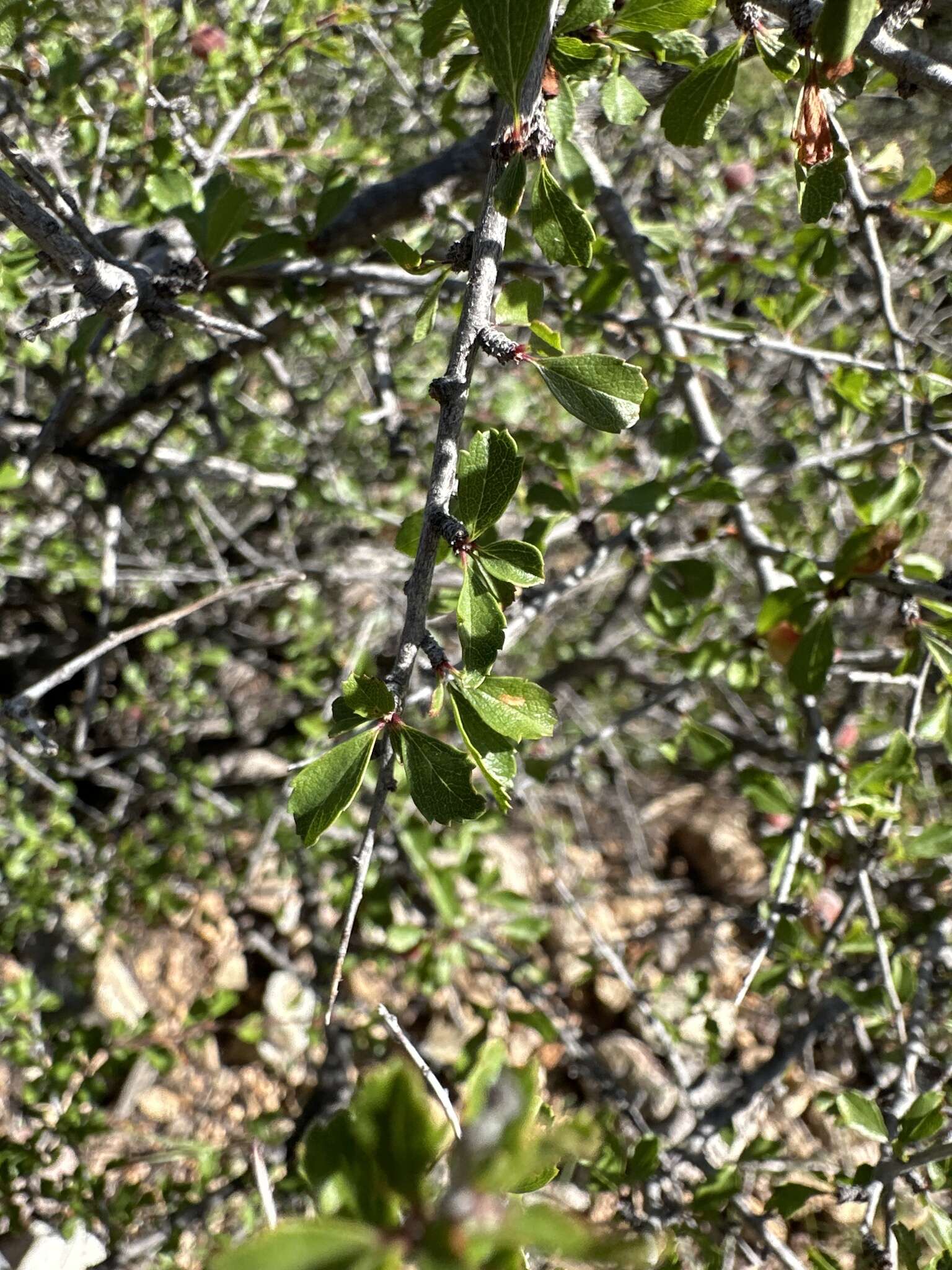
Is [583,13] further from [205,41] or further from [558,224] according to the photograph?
[205,41]

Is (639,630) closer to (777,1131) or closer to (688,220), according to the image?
(688,220)

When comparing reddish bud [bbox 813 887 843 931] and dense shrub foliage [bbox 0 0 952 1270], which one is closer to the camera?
dense shrub foliage [bbox 0 0 952 1270]

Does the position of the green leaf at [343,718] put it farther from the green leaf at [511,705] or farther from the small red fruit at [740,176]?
the small red fruit at [740,176]

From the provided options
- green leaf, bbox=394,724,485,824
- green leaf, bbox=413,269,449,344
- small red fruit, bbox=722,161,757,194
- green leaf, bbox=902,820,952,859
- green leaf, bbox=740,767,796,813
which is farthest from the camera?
small red fruit, bbox=722,161,757,194

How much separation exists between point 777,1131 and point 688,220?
267cm

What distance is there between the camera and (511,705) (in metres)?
0.84

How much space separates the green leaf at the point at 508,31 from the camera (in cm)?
73

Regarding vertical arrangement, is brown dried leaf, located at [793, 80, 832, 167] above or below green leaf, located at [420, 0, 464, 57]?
below

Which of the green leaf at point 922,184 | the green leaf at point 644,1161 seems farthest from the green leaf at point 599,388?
the green leaf at point 644,1161

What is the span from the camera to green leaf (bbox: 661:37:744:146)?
0.92 metres

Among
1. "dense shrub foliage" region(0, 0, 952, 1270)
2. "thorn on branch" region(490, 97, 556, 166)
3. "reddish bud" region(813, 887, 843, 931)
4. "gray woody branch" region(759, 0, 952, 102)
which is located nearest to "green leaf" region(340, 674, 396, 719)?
"dense shrub foliage" region(0, 0, 952, 1270)

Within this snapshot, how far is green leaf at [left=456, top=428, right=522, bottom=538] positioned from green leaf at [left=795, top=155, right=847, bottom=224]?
1.38ft

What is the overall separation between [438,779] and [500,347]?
0.41 m

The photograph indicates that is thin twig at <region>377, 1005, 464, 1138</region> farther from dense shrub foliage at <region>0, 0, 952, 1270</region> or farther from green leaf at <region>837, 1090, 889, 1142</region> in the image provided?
green leaf at <region>837, 1090, 889, 1142</region>
